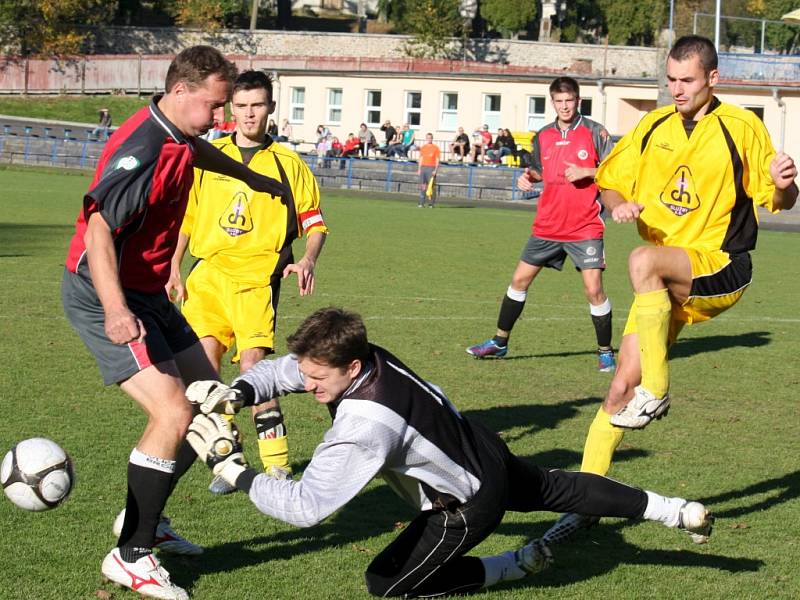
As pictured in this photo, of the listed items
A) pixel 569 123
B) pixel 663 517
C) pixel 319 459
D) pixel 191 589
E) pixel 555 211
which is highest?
pixel 569 123

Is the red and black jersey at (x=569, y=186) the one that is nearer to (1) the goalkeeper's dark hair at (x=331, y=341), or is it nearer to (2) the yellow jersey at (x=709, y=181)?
(2) the yellow jersey at (x=709, y=181)

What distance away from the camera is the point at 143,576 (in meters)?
4.90

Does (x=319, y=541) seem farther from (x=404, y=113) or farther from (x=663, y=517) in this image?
(x=404, y=113)

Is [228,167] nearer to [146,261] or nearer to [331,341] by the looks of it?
[146,261]

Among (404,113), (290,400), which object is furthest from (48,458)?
(404,113)

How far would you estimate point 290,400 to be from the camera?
28.9 feet

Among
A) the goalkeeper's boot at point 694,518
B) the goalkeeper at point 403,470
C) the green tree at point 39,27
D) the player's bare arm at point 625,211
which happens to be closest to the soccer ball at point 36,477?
the goalkeeper at point 403,470

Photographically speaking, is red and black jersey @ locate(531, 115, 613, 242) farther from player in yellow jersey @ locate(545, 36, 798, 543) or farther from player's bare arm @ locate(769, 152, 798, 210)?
player's bare arm @ locate(769, 152, 798, 210)

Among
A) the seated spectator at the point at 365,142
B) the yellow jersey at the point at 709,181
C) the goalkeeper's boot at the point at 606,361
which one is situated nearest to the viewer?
the yellow jersey at the point at 709,181

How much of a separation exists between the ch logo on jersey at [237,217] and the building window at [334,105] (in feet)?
166

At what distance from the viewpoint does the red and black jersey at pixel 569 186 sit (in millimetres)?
10758

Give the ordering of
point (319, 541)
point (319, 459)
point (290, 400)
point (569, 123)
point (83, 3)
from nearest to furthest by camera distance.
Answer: point (319, 459) → point (319, 541) → point (290, 400) → point (569, 123) → point (83, 3)

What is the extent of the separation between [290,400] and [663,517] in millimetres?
4148

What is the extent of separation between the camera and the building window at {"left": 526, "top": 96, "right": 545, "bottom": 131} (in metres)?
52.8
